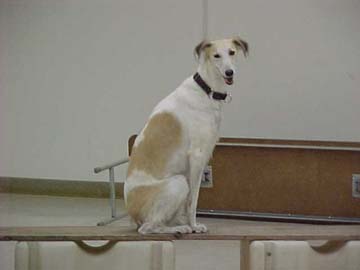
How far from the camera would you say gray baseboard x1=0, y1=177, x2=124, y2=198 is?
19.0 feet

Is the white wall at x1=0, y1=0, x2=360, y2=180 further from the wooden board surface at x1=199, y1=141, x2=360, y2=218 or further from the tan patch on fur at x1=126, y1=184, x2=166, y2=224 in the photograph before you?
the tan patch on fur at x1=126, y1=184, x2=166, y2=224

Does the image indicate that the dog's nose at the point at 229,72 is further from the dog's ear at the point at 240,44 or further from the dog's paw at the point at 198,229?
the dog's paw at the point at 198,229

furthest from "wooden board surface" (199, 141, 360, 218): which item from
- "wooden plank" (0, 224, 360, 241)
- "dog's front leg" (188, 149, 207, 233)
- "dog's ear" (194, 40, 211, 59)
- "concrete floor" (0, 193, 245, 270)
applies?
"dog's ear" (194, 40, 211, 59)

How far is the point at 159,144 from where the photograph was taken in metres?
3.00

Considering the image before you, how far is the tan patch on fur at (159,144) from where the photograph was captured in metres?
3.00

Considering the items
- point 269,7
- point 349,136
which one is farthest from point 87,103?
point 349,136

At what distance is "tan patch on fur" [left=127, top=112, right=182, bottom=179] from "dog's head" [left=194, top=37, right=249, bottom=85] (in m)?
0.28

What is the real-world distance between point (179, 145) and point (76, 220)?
7.23 feet

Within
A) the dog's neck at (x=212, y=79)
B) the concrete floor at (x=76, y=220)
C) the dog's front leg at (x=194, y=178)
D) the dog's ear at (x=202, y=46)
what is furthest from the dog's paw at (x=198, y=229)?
the concrete floor at (x=76, y=220)

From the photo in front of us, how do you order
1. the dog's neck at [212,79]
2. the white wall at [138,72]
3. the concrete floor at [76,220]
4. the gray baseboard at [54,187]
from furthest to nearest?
the gray baseboard at [54,187] → the white wall at [138,72] → the concrete floor at [76,220] → the dog's neck at [212,79]

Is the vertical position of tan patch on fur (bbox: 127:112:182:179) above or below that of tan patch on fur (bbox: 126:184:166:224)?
above

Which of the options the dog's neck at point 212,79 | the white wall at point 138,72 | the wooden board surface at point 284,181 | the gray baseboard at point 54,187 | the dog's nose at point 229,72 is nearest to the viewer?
the dog's nose at point 229,72

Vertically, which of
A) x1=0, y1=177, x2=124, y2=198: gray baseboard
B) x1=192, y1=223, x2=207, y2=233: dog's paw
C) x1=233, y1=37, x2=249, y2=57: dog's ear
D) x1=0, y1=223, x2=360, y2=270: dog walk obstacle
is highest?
x1=233, y1=37, x2=249, y2=57: dog's ear

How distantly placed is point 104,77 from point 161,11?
2.39 feet
